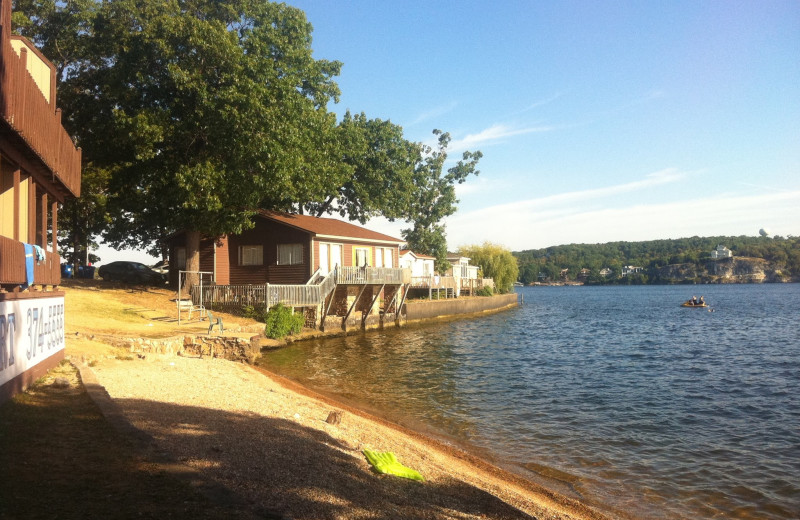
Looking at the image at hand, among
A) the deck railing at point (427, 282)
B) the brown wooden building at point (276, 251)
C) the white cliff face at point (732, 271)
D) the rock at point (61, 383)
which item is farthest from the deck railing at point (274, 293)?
the white cliff face at point (732, 271)

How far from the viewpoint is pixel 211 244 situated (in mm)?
36500

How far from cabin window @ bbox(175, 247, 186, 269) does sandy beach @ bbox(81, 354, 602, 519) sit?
2397cm

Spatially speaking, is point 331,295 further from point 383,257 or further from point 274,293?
point 383,257

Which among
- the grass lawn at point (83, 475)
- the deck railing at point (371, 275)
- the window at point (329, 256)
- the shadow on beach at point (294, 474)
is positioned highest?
the window at point (329, 256)

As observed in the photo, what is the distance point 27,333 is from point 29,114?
3.89 m

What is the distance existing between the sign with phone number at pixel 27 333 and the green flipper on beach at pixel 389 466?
18.6 feet

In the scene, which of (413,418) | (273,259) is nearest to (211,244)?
(273,259)

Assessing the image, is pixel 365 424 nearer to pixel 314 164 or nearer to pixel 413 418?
pixel 413 418

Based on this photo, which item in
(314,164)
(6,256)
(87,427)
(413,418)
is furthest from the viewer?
(314,164)

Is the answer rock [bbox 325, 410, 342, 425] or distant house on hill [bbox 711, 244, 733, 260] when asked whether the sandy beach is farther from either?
distant house on hill [bbox 711, 244, 733, 260]

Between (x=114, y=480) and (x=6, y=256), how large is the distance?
18.3ft

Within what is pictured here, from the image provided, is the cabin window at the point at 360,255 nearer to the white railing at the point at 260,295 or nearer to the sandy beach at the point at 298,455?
the white railing at the point at 260,295

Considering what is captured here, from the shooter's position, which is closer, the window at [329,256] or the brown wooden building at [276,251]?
the brown wooden building at [276,251]

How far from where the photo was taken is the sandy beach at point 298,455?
6230mm
